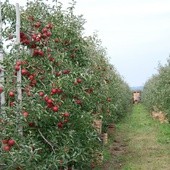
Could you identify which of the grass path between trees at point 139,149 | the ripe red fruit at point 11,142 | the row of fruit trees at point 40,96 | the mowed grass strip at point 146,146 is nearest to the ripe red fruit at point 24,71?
the row of fruit trees at point 40,96

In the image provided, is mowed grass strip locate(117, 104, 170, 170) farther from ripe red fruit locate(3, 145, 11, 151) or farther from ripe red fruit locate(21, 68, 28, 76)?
ripe red fruit locate(3, 145, 11, 151)

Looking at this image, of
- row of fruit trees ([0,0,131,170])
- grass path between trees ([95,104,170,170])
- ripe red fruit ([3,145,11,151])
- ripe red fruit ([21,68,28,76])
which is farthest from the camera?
grass path between trees ([95,104,170,170])

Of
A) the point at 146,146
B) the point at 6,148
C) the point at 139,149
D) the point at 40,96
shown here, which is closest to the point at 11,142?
the point at 6,148

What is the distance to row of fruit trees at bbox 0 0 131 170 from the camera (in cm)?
600

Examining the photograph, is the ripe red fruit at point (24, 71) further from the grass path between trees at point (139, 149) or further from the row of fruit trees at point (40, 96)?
the grass path between trees at point (139, 149)

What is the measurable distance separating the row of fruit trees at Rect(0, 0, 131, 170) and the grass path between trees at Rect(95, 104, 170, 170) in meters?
3.47

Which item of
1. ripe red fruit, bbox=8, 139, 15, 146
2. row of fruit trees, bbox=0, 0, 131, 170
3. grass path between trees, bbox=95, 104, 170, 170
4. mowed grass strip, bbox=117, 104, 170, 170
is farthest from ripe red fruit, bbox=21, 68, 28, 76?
mowed grass strip, bbox=117, 104, 170, 170

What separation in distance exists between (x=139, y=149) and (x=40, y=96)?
8034mm

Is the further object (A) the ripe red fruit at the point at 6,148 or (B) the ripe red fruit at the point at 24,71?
(B) the ripe red fruit at the point at 24,71

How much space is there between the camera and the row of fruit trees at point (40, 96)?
19.7 feet

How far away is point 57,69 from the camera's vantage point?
24.3 ft

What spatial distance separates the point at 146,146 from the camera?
14320 mm

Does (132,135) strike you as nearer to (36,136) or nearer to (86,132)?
(86,132)

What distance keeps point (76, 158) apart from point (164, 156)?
5.75 m
